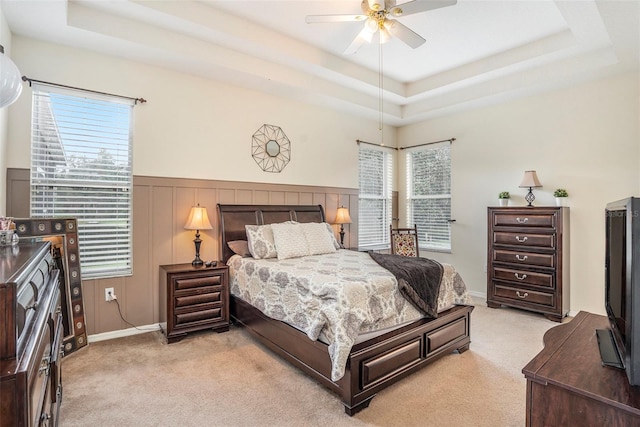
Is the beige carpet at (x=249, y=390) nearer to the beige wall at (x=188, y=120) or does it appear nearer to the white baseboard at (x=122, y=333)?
the white baseboard at (x=122, y=333)

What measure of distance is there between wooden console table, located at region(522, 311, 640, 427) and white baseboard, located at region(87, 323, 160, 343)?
3501 millimetres

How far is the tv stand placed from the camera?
1365 mm

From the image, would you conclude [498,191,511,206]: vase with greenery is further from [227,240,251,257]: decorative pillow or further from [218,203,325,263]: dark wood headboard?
[227,240,251,257]: decorative pillow

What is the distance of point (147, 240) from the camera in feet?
11.6

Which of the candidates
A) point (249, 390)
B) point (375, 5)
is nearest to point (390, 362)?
point (249, 390)

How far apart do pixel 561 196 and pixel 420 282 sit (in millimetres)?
2679

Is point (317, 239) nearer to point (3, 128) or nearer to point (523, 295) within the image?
point (523, 295)

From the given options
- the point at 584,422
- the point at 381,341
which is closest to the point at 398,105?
the point at 381,341

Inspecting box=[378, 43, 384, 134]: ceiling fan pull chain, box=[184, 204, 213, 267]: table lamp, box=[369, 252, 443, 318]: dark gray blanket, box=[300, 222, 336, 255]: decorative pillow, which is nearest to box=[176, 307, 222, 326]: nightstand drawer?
box=[184, 204, 213, 267]: table lamp

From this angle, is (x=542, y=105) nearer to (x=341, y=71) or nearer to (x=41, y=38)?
(x=341, y=71)

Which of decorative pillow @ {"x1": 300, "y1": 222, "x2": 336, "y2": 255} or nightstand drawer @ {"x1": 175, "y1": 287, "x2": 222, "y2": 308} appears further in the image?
decorative pillow @ {"x1": 300, "y1": 222, "x2": 336, "y2": 255}

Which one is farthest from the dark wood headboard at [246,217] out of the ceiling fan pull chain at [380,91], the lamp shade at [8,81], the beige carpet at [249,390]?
the lamp shade at [8,81]

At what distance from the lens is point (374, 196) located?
19.2ft

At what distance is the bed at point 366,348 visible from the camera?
216 centimetres
